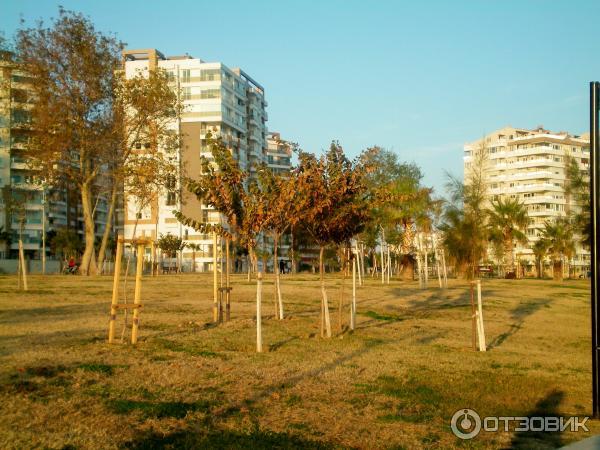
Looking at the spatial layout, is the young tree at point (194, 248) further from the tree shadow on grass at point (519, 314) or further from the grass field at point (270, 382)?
the grass field at point (270, 382)

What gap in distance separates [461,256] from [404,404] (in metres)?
35.8

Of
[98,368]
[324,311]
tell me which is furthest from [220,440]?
[324,311]

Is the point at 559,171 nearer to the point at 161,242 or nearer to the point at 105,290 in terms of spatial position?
the point at 161,242

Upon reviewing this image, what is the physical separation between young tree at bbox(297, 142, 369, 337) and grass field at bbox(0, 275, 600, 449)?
8.35ft

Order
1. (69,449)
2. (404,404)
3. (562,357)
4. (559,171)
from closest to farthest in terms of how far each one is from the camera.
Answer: (69,449) → (404,404) → (562,357) → (559,171)

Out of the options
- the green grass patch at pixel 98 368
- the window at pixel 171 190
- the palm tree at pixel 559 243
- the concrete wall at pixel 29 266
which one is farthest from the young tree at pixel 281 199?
the palm tree at pixel 559 243

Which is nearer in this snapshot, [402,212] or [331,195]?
[331,195]

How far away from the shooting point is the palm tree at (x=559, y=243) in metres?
71.2

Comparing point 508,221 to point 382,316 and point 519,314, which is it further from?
point 382,316

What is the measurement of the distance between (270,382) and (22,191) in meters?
58.2

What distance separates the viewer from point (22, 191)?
62.9m

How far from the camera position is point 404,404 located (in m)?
9.39

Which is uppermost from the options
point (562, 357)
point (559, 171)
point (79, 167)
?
point (559, 171)

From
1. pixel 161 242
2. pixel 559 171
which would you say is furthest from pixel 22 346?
pixel 559 171
